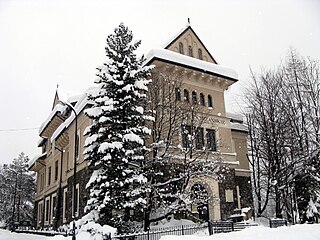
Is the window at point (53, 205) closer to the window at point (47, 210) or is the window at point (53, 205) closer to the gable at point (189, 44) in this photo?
the window at point (47, 210)

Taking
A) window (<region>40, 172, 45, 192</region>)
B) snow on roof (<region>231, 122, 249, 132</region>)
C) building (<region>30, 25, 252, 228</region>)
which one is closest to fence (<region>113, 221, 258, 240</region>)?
building (<region>30, 25, 252, 228</region>)

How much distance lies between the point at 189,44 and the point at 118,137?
11805 mm

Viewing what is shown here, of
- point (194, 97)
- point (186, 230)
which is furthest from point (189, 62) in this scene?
point (186, 230)

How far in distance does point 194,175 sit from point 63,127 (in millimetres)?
13600

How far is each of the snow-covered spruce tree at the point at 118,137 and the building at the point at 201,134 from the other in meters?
2.88

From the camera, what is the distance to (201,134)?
2384cm

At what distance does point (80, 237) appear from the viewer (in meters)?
15.8

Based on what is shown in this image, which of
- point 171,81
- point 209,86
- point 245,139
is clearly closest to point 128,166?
point 171,81

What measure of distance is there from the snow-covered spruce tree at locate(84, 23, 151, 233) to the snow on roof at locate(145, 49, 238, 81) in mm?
3281

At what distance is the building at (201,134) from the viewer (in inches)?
912

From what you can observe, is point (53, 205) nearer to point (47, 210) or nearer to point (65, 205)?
point (47, 210)

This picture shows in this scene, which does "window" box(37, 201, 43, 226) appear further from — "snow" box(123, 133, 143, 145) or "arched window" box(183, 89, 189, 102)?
"snow" box(123, 133, 143, 145)

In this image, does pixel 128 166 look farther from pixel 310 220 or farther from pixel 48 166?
pixel 48 166

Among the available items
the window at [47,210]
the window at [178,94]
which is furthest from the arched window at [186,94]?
the window at [47,210]
